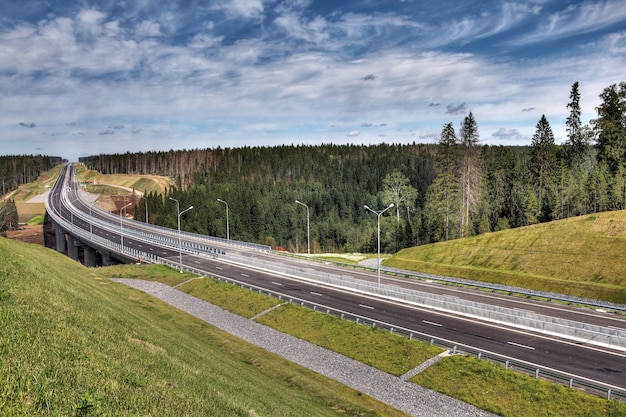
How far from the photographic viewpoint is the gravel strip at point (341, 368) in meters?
26.2

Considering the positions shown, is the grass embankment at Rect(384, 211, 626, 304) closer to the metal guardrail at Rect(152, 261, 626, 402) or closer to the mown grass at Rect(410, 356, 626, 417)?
the metal guardrail at Rect(152, 261, 626, 402)

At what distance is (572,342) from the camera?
31734mm

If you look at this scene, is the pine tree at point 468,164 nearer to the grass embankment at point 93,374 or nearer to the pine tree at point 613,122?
the pine tree at point 613,122

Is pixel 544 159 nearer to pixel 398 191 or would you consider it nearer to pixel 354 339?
pixel 398 191

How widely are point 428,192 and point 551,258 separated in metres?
52.2

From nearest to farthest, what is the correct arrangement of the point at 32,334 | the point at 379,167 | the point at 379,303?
the point at 32,334 < the point at 379,303 < the point at 379,167

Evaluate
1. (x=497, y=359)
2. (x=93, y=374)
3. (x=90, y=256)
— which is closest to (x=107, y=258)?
(x=90, y=256)

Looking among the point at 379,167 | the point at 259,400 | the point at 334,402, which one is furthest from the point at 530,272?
the point at 379,167

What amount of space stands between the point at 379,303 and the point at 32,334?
36.9 meters

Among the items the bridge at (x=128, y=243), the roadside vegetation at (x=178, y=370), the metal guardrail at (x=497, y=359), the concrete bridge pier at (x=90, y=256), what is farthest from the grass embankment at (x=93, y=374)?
the concrete bridge pier at (x=90, y=256)

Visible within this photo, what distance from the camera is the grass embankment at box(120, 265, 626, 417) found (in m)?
24.3

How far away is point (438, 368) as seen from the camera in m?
30.1

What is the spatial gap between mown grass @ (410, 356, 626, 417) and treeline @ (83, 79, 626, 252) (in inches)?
2013

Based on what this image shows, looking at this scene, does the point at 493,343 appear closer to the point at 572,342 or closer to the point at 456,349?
the point at 456,349
